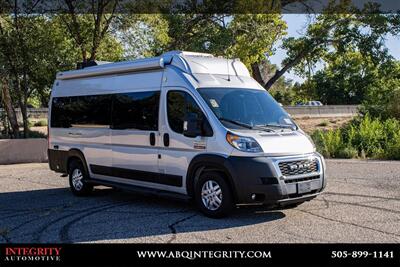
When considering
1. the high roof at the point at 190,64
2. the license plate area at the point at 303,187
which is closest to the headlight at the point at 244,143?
the license plate area at the point at 303,187

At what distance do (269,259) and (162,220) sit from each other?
8.21 feet

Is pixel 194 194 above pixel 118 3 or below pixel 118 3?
below

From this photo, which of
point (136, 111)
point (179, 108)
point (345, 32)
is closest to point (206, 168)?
point (179, 108)

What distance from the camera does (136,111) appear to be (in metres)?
8.84

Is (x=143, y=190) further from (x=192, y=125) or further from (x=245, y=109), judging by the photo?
(x=245, y=109)

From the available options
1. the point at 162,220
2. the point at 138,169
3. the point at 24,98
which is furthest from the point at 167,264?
the point at 24,98

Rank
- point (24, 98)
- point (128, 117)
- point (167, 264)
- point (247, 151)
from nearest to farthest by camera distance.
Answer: point (167, 264)
point (247, 151)
point (128, 117)
point (24, 98)

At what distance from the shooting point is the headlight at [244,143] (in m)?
7.16

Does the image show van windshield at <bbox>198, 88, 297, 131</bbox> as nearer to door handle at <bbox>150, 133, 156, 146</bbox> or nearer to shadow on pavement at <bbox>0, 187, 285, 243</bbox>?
door handle at <bbox>150, 133, 156, 146</bbox>

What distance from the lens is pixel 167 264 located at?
17.7 feet

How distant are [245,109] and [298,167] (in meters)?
1.29

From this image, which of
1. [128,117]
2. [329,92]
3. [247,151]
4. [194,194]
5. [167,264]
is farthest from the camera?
[329,92]

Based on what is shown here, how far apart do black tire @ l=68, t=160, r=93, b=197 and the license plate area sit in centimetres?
461

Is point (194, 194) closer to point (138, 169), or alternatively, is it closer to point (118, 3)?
point (138, 169)
